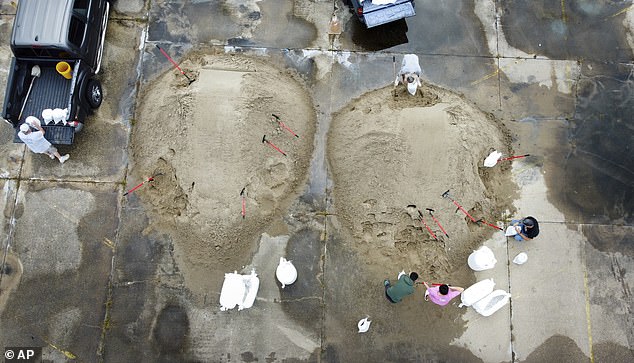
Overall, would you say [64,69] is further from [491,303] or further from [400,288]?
[491,303]

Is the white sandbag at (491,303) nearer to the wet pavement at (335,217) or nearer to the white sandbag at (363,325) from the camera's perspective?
the wet pavement at (335,217)

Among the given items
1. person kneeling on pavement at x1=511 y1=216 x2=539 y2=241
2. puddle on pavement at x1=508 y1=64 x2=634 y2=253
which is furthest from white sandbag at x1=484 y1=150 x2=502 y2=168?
person kneeling on pavement at x1=511 y1=216 x2=539 y2=241

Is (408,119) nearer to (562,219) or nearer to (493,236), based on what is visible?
(493,236)

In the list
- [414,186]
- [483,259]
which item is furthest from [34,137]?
[483,259]

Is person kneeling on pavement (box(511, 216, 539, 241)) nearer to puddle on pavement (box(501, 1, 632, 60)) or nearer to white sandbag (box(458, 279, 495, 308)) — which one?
white sandbag (box(458, 279, 495, 308))

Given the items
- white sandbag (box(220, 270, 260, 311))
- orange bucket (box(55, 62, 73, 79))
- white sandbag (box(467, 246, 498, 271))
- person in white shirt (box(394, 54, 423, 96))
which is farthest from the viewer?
person in white shirt (box(394, 54, 423, 96))

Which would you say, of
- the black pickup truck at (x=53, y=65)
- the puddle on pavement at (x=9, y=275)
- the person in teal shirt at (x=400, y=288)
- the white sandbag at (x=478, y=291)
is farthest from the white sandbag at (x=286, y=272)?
the puddle on pavement at (x=9, y=275)
